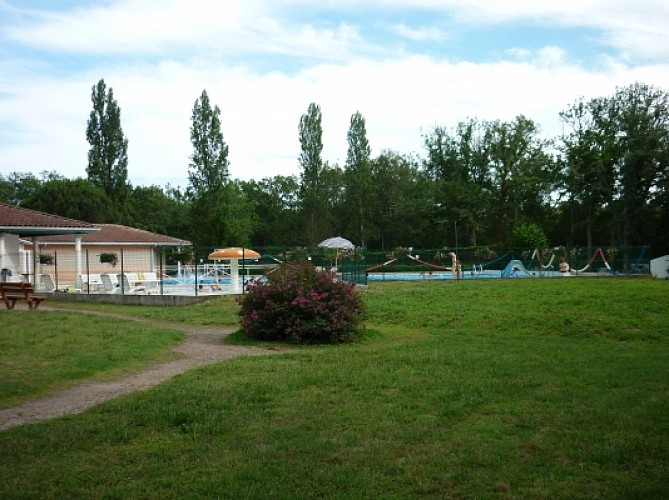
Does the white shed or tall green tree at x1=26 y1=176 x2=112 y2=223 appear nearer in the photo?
the white shed

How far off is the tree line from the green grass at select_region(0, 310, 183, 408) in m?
30.5

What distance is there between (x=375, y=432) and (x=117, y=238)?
36.4 m

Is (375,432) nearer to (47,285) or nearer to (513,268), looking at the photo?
(47,285)

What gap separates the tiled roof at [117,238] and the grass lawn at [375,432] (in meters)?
30.0

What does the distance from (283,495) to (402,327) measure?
12.5 metres

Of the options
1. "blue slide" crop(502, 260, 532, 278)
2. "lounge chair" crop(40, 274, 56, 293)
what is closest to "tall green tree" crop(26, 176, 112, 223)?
"lounge chair" crop(40, 274, 56, 293)

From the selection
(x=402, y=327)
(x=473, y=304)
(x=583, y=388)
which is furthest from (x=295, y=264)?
(x=583, y=388)

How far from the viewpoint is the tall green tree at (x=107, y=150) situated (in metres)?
56.7

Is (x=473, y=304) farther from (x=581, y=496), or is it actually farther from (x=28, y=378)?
(x=581, y=496)

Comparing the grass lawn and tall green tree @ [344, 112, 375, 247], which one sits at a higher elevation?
tall green tree @ [344, 112, 375, 247]

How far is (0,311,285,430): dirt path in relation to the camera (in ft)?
25.3

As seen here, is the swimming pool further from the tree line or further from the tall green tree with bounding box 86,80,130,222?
the tall green tree with bounding box 86,80,130,222

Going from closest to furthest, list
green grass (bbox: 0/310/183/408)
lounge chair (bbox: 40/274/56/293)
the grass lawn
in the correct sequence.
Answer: the grass lawn < green grass (bbox: 0/310/183/408) < lounge chair (bbox: 40/274/56/293)

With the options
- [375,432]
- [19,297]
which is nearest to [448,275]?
[19,297]
